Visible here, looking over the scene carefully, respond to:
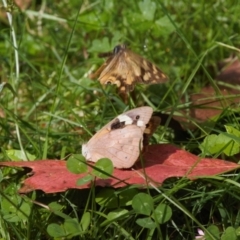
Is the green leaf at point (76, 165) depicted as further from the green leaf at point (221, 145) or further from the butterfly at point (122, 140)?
the green leaf at point (221, 145)

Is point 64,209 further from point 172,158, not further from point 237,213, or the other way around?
point 237,213

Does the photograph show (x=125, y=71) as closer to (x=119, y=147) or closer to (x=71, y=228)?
(x=119, y=147)

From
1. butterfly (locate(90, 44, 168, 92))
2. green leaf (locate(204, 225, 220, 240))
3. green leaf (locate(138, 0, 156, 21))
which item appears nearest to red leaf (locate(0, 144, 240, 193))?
green leaf (locate(204, 225, 220, 240))

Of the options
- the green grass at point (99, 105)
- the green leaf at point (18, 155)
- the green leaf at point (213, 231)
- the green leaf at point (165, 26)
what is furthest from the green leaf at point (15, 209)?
the green leaf at point (165, 26)

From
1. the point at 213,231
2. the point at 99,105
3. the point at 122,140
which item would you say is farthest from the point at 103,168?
the point at 99,105

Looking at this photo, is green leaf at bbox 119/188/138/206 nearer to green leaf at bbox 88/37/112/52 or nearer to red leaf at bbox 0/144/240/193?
red leaf at bbox 0/144/240/193

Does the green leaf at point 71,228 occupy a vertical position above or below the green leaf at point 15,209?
below
